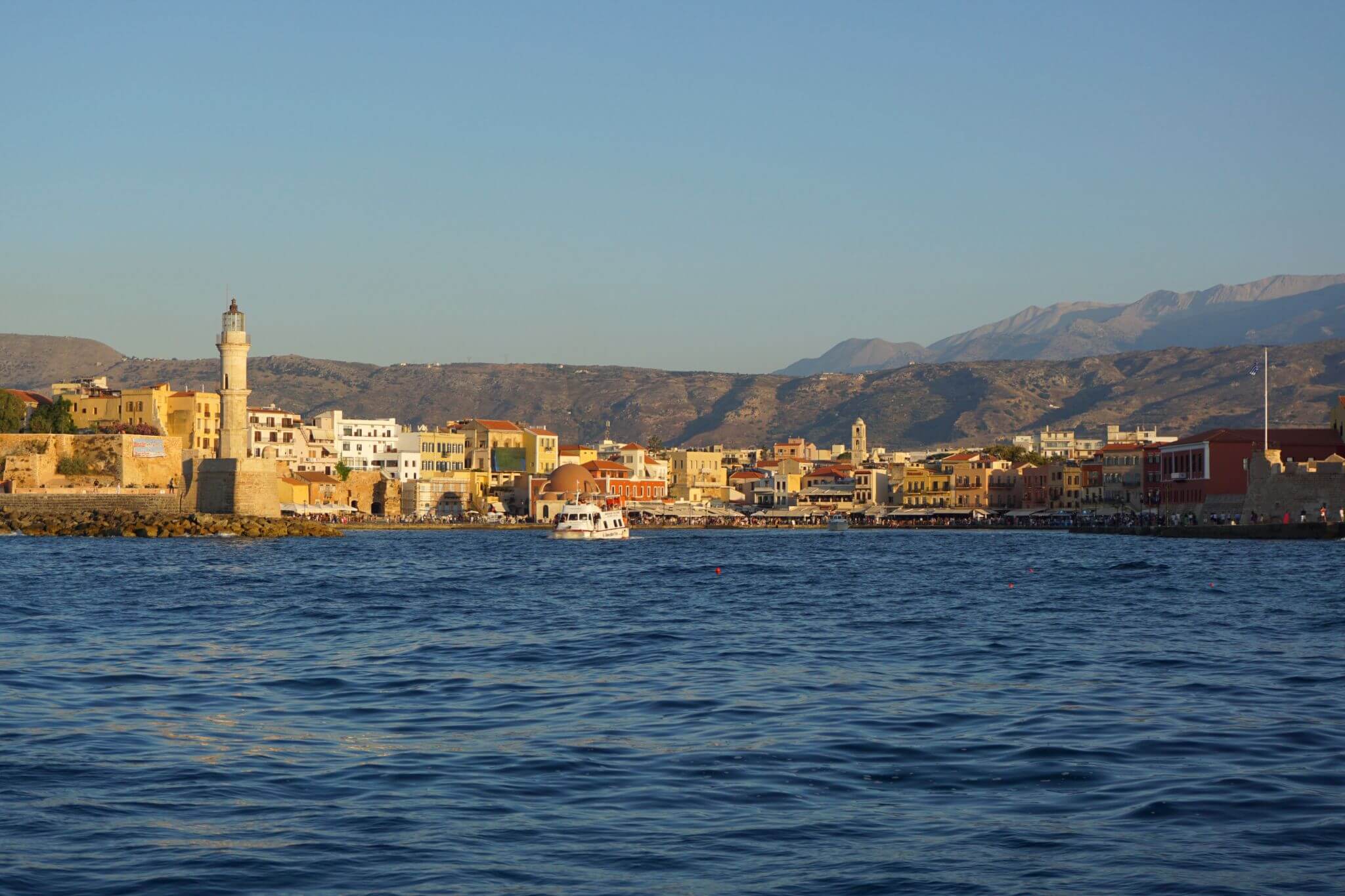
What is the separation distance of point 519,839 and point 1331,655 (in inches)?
558

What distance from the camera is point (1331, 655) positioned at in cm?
2033

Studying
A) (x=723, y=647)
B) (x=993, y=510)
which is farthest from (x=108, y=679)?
(x=993, y=510)

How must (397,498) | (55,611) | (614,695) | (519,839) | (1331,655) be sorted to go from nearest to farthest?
1. (519,839)
2. (614,695)
3. (1331,655)
4. (55,611)
5. (397,498)

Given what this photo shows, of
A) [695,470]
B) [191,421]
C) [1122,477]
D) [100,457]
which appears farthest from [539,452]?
[1122,477]

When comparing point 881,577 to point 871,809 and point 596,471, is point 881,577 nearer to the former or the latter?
point 871,809

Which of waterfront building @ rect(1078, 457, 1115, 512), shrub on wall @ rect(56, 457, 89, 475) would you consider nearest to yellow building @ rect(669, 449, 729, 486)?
waterfront building @ rect(1078, 457, 1115, 512)

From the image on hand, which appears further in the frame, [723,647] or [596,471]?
[596,471]

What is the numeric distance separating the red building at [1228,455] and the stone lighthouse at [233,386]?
174 feet

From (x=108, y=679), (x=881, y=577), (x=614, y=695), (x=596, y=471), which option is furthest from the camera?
(x=596, y=471)

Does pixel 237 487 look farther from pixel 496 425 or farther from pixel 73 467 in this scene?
pixel 496 425

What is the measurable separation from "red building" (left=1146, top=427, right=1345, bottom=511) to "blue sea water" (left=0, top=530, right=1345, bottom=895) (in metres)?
61.6

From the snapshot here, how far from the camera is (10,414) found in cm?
9625

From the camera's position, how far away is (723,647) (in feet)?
70.9

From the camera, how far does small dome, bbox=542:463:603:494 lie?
108m
